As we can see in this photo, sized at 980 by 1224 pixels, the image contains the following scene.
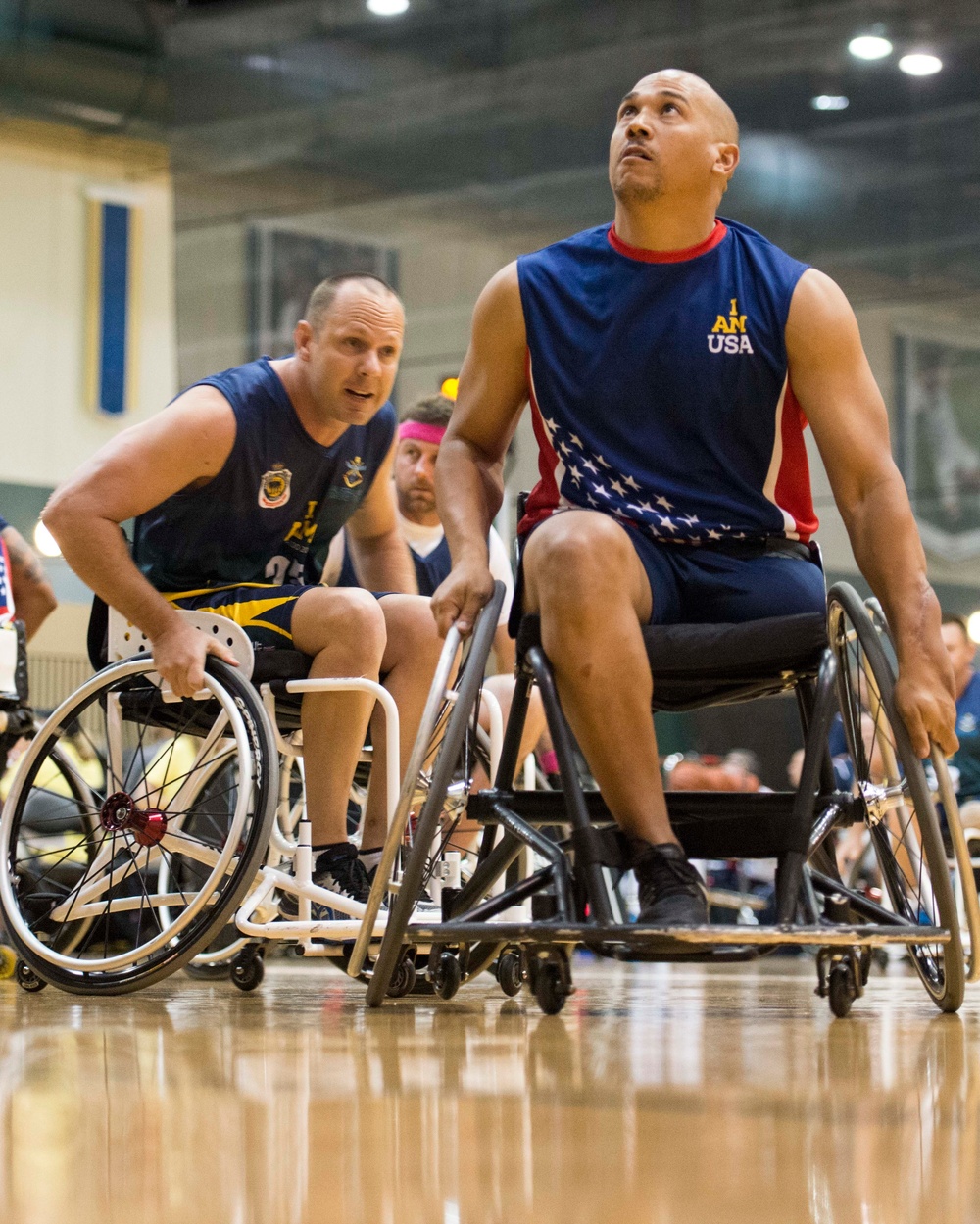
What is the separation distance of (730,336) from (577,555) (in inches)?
16.1

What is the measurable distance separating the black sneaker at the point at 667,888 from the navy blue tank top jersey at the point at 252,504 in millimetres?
1180

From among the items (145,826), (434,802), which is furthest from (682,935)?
(145,826)

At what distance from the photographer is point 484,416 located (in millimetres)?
2191

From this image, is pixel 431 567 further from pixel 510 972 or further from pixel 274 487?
pixel 510 972

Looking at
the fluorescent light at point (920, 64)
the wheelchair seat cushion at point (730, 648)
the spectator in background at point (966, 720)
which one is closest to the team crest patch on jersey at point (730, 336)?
the wheelchair seat cushion at point (730, 648)

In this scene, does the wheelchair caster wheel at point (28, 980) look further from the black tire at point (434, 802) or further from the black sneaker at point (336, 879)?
the black tire at point (434, 802)

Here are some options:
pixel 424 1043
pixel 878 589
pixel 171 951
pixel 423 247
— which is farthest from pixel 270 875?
pixel 423 247

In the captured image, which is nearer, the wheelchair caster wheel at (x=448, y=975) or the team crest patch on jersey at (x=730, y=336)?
the team crest patch on jersey at (x=730, y=336)

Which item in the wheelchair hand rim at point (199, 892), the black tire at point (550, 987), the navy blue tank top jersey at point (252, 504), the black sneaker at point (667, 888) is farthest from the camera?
the navy blue tank top jersey at point (252, 504)

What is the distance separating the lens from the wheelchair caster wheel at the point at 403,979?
242cm

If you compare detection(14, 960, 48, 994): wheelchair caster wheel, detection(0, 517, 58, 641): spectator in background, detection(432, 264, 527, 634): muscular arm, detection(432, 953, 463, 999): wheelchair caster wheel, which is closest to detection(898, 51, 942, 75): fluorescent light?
detection(0, 517, 58, 641): spectator in background

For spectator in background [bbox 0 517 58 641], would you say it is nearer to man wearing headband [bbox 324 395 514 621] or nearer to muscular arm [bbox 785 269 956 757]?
man wearing headband [bbox 324 395 514 621]

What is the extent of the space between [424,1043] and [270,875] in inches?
34.8

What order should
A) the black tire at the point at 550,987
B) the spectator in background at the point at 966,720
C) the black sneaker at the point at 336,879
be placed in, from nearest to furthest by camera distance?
the black tire at the point at 550,987
the black sneaker at the point at 336,879
the spectator in background at the point at 966,720
